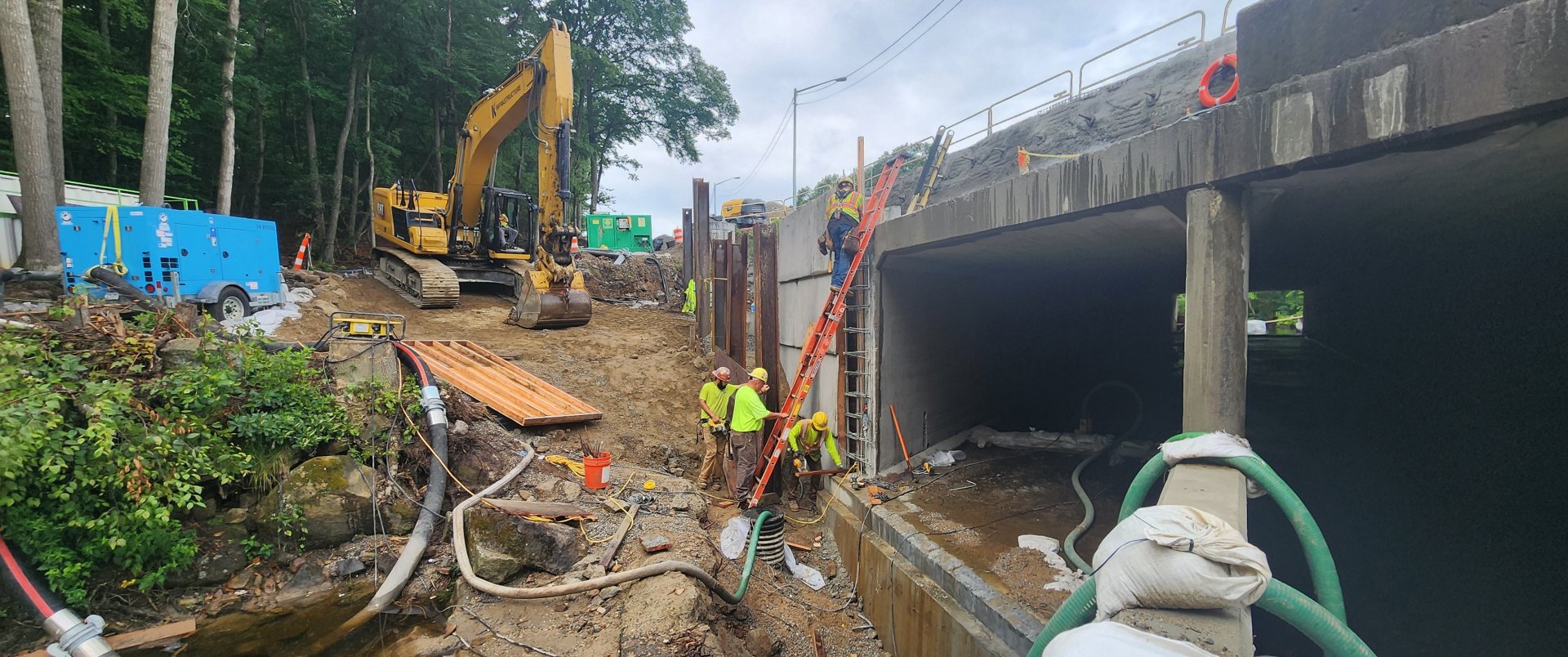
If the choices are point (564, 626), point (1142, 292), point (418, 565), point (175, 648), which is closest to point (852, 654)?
point (564, 626)

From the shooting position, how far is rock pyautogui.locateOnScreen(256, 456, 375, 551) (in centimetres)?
498

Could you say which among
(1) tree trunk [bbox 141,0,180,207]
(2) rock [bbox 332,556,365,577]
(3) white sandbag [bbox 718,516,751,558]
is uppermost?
(1) tree trunk [bbox 141,0,180,207]

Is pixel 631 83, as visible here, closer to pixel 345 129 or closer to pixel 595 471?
pixel 345 129

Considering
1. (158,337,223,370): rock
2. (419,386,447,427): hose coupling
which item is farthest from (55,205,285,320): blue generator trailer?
(419,386,447,427): hose coupling

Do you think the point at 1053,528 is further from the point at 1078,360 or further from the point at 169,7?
the point at 169,7

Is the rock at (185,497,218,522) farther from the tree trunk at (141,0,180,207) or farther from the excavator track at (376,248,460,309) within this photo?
the tree trunk at (141,0,180,207)

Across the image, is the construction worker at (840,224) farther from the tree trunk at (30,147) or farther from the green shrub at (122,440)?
the tree trunk at (30,147)

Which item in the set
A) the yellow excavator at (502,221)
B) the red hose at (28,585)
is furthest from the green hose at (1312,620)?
the yellow excavator at (502,221)

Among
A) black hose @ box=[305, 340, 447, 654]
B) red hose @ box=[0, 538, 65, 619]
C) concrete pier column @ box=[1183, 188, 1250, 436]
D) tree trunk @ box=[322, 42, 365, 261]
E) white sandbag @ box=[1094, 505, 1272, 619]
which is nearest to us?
white sandbag @ box=[1094, 505, 1272, 619]

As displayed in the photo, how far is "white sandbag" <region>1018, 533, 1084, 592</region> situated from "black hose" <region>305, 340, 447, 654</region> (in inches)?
190

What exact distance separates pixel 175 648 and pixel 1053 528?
21.9 ft

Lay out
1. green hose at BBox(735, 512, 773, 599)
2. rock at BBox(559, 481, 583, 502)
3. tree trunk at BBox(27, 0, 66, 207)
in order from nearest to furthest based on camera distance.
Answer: green hose at BBox(735, 512, 773, 599), rock at BBox(559, 481, 583, 502), tree trunk at BBox(27, 0, 66, 207)

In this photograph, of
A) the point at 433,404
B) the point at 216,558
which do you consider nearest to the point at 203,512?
the point at 216,558

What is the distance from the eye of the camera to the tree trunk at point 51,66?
33.3 ft
